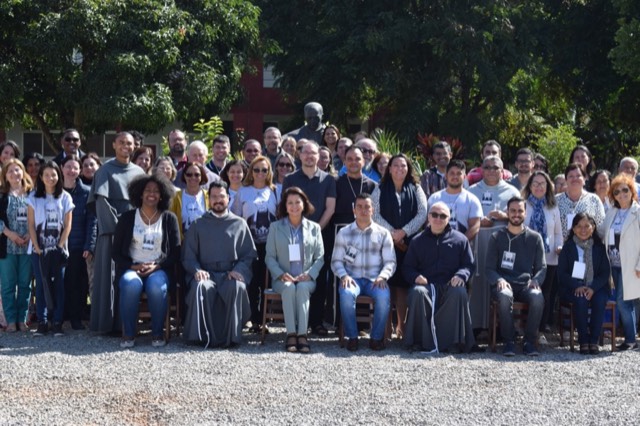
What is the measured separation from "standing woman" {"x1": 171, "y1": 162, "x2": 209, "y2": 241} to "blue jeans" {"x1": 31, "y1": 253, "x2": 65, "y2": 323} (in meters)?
1.27

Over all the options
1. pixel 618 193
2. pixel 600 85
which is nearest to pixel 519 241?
pixel 618 193

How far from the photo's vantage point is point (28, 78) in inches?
819

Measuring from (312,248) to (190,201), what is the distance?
1.40 meters

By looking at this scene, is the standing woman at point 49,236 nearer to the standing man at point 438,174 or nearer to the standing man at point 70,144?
the standing man at point 70,144

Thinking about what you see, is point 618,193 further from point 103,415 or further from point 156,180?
point 103,415

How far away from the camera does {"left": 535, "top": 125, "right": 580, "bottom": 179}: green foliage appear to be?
23.0 m

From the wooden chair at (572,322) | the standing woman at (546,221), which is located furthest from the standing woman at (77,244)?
the wooden chair at (572,322)

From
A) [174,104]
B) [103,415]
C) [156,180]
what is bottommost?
[103,415]

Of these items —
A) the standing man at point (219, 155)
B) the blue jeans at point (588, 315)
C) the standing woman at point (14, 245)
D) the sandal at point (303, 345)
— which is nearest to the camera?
the sandal at point (303, 345)

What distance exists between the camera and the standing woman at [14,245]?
10.1 m

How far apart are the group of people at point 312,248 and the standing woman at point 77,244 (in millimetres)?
14

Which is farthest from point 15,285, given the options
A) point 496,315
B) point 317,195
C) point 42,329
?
point 496,315

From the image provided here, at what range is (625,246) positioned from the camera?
9.84m

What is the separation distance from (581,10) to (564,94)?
8.85ft
